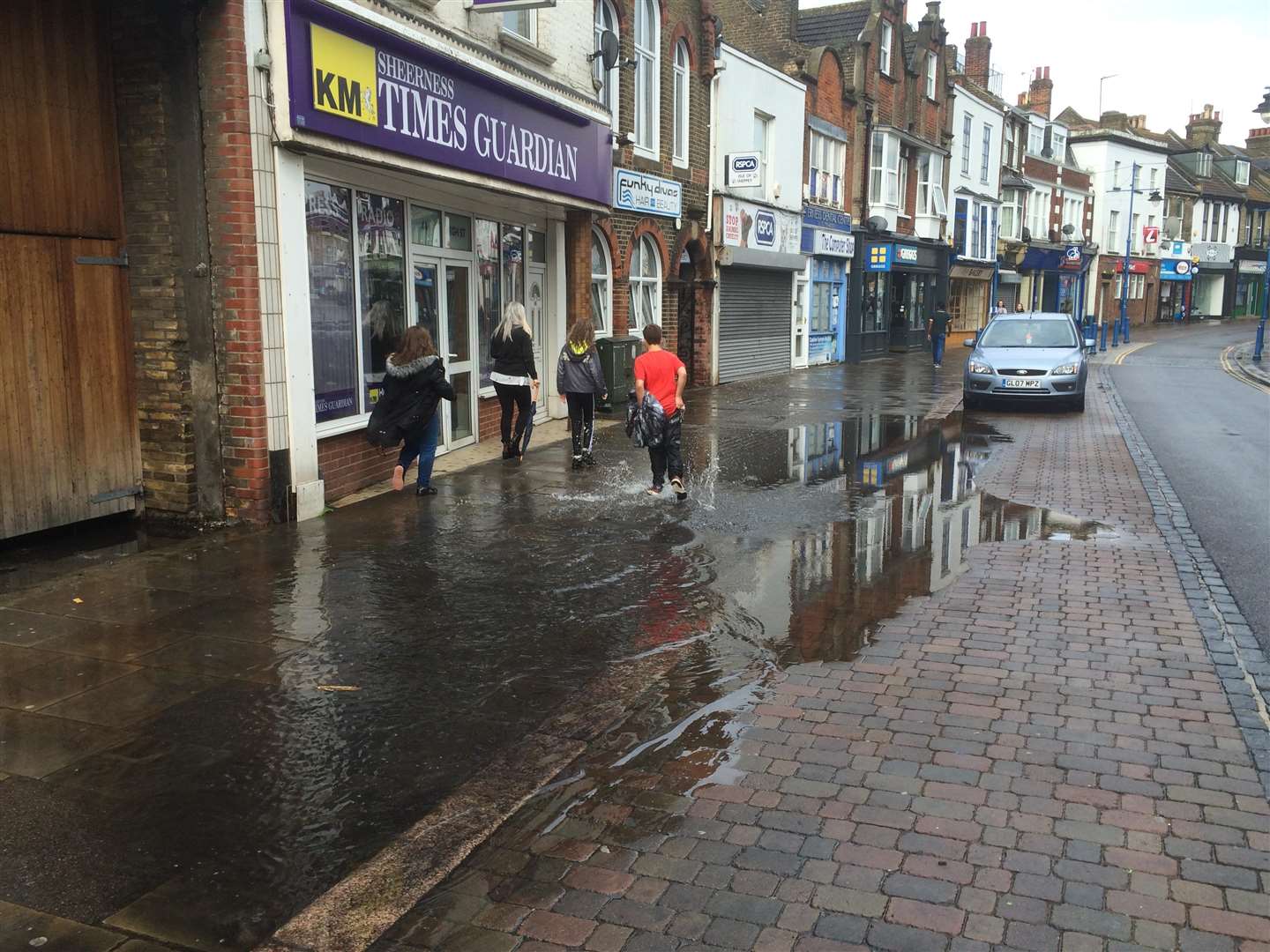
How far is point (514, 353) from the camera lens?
11.5 meters

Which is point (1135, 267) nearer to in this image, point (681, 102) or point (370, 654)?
point (681, 102)

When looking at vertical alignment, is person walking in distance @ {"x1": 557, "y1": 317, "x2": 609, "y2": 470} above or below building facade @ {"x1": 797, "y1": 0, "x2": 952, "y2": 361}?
below

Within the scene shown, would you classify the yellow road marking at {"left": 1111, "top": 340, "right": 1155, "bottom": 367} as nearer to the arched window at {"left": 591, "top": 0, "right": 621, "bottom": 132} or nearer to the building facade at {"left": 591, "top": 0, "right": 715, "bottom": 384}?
the building facade at {"left": 591, "top": 0, "right": 715, "bottom": 384}

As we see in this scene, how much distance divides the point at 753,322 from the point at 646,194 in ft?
23.2

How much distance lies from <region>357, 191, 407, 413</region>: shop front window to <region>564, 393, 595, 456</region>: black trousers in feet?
6.49

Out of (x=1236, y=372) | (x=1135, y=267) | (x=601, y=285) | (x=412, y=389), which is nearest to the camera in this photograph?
(x=412, y=389)

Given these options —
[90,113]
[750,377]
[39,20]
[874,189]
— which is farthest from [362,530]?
[874,189]

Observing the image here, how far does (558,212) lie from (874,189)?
19744mm

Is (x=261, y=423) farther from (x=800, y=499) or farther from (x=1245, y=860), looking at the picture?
(x=1245, y=860)

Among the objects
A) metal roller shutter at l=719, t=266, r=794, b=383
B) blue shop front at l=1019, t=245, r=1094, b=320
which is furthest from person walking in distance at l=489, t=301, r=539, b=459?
blue shop front at l=1019, t=245, r=1094, b=320

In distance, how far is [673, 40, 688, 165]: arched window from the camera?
19.5m

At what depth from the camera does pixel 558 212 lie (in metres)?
14.9

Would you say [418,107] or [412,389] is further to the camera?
[418,107]

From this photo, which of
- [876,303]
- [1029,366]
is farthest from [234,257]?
[876,303]
